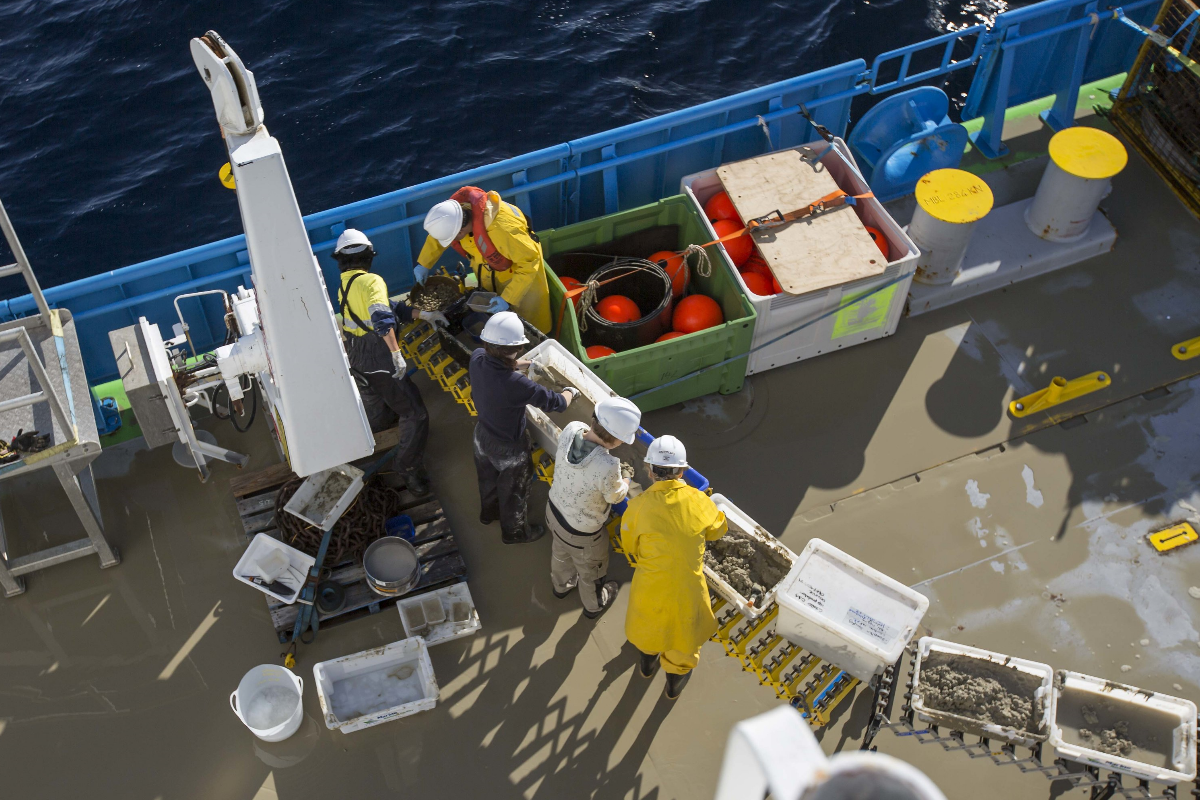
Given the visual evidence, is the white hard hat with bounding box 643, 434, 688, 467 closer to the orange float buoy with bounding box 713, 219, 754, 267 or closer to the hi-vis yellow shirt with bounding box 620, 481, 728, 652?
the hi-vis yellow shirt with bounding box 620, 481, 728, 652

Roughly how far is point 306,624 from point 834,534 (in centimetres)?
396

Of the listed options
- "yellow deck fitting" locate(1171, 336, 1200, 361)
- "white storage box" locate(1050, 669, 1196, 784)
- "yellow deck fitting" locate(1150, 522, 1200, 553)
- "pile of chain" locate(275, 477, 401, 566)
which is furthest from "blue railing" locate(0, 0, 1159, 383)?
"white storage box" locate(1050, 669, 1196, 784)

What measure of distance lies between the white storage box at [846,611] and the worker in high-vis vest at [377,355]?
9.81 feet

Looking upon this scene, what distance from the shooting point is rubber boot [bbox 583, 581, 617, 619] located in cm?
695

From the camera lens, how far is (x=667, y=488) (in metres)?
5.68

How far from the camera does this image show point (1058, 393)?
8016mm

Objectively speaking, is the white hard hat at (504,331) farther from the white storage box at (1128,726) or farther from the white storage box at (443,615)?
the white storage box at (1128,726)

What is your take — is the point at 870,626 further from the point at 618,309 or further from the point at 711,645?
the point at 618,309

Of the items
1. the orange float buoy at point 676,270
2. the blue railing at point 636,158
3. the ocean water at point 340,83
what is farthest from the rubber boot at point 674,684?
the ocean water at point 340,83

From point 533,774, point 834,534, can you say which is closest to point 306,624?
point 533,774

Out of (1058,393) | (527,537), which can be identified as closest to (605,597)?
(527,537)

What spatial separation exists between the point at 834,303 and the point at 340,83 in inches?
307

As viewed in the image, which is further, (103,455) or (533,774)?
(103,455)

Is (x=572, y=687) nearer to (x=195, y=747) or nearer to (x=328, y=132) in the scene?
(x=195, y=747)
